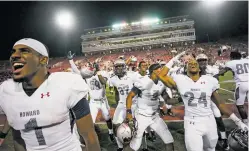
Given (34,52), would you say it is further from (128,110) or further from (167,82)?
(128,110)

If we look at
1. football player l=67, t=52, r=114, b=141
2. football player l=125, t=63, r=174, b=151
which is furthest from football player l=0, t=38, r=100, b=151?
football player l=67, t=52, r=114, b=141

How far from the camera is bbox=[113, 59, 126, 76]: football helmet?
491 cm

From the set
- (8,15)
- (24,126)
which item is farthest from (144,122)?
(8,15)

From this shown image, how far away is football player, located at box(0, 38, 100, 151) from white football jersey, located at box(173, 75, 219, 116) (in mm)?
1981

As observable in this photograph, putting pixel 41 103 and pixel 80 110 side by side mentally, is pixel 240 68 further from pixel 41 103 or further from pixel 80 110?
pixel 41 103

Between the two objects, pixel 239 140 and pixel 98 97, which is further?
pixel 98 97

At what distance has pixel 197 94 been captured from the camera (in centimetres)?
335

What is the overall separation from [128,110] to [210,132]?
53.7 inches

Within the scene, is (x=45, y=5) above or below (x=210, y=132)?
above

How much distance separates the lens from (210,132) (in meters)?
3.24

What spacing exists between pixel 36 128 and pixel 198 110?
2.31m

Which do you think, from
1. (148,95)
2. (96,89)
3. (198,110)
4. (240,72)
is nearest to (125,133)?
(148,95)

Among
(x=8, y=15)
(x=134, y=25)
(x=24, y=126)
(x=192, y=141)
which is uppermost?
(x=134, y=25)

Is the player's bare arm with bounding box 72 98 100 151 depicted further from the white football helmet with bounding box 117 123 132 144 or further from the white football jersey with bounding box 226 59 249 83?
the white football jersey with bounding box 226 59 249 83
